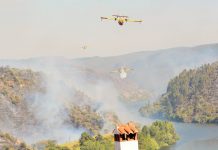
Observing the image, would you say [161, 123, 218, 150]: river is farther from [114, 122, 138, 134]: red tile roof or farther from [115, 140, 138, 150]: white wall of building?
[115, 140, 138, 150]: white wall of building

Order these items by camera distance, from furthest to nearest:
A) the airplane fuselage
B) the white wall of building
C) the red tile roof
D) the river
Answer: the river, the airplane fuselage, the red tile roof, the white wall of building

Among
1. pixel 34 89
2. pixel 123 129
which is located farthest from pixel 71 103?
pixel 123 129

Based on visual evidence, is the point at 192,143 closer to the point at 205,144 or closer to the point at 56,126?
the point at 205,144

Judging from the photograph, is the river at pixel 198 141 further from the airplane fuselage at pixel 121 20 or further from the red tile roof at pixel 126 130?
the red tile roof at pixel 126 130

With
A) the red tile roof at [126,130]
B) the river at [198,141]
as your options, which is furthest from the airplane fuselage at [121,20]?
the river at [198,141]

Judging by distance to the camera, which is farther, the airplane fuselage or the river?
the river

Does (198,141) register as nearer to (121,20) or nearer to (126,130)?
(121,20)

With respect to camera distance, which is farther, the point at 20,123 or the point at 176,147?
the point at 20,123

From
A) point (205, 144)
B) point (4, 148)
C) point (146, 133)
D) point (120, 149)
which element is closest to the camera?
point (120, 149)

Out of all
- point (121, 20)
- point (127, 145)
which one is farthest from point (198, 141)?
point (127, 145)

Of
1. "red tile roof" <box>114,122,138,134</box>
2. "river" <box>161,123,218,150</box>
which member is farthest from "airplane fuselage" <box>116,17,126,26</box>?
"river" <box>161,123,218,150</box>

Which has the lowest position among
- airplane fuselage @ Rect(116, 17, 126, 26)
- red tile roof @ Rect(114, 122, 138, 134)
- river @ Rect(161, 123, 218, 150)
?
river @ Rect(161, 123, 218, 150)
